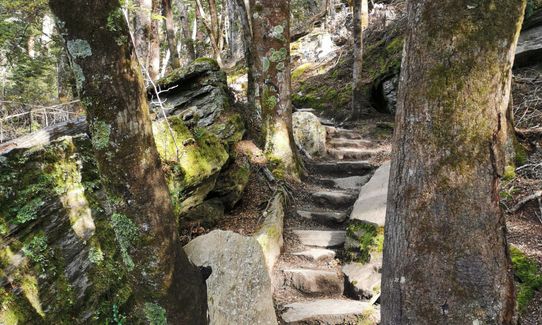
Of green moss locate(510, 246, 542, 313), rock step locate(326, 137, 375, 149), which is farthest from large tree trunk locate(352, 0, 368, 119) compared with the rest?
green moss locate(510, 246, 542, 313)

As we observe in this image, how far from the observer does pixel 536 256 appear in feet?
12.6

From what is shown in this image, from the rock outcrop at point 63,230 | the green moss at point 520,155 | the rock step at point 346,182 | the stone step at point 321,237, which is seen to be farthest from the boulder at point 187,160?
the green moss at point 520,155

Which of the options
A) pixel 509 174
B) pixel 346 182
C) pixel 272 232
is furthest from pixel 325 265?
pixel 509 174

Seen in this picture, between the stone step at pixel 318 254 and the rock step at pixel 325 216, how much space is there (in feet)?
2.64

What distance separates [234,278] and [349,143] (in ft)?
19.4

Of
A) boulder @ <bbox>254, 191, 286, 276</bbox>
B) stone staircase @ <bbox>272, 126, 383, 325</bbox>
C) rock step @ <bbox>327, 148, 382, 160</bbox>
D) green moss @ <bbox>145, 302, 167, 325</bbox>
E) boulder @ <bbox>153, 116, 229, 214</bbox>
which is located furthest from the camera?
rock step @ <bbox>327, 148, 382, 160</bbox>

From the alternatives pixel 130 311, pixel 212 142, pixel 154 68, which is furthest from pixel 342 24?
pixel 130 311

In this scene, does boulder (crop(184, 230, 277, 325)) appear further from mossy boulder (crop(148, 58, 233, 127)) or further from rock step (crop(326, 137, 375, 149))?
rock step (crop(326, 137, 375, 149))

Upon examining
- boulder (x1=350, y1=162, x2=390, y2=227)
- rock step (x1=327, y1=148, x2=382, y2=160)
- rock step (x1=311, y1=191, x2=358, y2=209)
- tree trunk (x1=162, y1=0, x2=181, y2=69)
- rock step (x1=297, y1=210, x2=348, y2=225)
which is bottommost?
rock step (x1=297, y1=210, x2=348, y2=225)

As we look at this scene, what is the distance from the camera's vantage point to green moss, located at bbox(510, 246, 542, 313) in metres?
3.46

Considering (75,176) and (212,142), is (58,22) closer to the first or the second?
(75,176)

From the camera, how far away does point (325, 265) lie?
17.2 ft

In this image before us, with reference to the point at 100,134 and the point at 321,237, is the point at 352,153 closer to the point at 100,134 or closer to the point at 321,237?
the point at 321,237

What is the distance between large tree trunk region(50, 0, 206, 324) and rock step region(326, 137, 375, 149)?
21.5 ft
